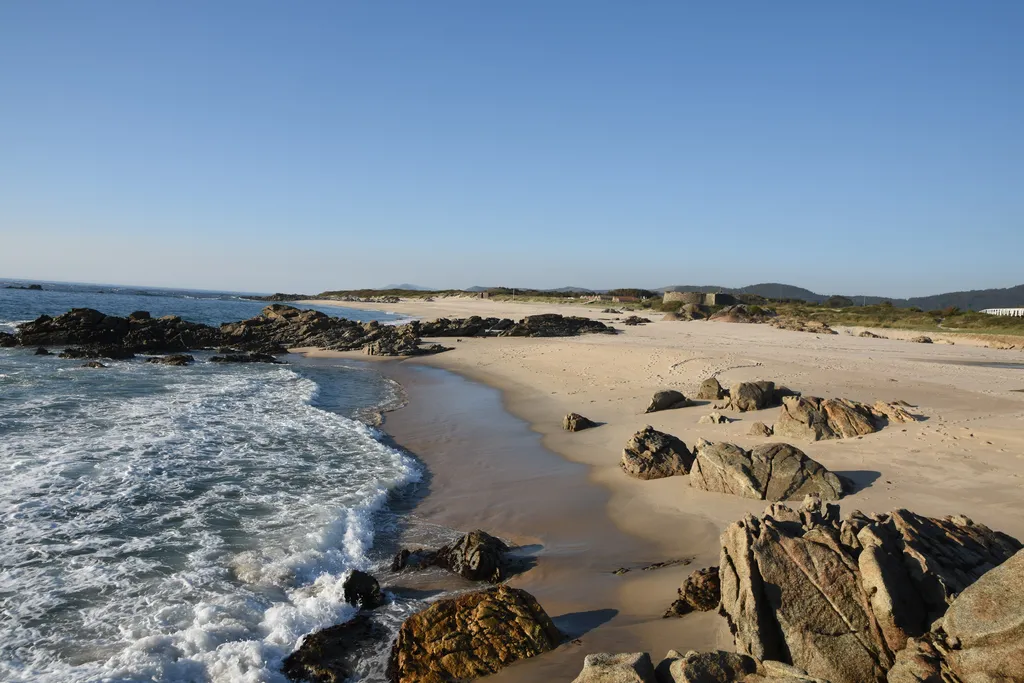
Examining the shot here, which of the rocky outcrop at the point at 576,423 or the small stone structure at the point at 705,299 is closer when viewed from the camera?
the rocky outcrop at the point at 576,423

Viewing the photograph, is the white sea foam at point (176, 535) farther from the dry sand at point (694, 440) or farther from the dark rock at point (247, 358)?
the dark rock at point (247, 358)

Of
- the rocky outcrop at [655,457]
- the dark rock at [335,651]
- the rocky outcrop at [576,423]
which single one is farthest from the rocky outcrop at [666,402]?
the dark rock at [335,651]

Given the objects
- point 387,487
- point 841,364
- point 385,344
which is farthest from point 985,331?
point 387,487

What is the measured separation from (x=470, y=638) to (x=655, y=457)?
5.36 metres

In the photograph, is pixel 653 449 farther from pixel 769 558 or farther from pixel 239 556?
pixel 239 556

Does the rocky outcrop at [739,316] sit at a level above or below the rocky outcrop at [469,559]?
above

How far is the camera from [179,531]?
305 inches

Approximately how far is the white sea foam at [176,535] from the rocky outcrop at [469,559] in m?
0.60

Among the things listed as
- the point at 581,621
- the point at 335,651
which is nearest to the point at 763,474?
the point at 581,621

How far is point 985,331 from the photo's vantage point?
34.7m

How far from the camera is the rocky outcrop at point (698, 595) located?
17.3 ft

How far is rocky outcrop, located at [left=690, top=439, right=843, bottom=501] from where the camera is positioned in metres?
7.76

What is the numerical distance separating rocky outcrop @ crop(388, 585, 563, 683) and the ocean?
36cm

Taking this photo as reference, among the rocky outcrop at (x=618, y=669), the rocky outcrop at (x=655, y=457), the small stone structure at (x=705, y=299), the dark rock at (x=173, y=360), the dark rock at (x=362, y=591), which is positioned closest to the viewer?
the rocky outcrop at (x=618, y=669)
